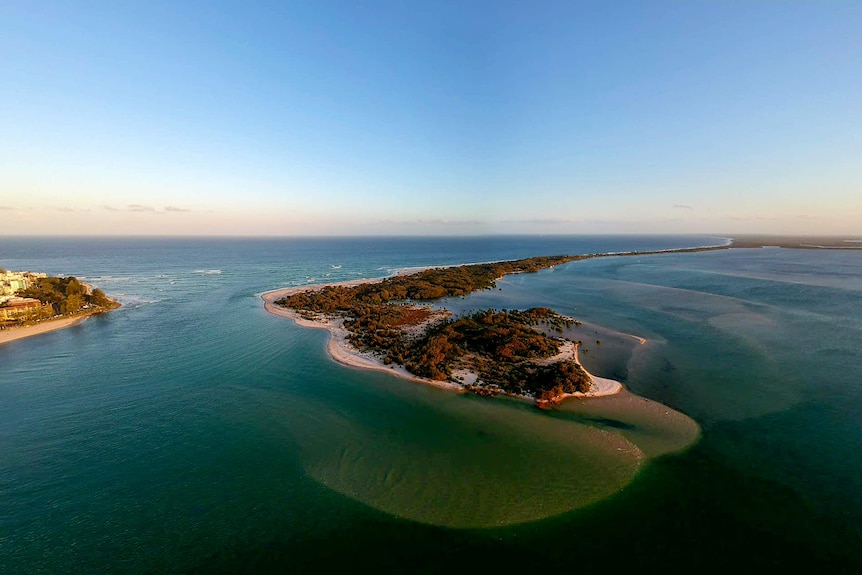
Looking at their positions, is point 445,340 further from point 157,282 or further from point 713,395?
point 157,282

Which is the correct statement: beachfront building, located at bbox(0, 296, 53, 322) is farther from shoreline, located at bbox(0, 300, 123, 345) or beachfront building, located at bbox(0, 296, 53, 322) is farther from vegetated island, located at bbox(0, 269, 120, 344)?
shoreline, located at bbox(0, 300, 123, 345)

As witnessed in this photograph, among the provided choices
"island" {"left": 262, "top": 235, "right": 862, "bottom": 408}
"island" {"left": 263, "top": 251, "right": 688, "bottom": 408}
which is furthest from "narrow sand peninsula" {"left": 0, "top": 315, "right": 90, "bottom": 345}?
"island" {"left": 263, "top": 251, "right": 688, "bottom": 408}

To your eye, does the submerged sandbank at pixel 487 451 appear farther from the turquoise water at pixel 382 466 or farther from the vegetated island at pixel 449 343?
the vegetated island at pixel 449 343

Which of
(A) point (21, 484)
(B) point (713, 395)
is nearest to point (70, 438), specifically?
(A) point (21, 484)

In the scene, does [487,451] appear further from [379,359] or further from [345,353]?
[345,353]

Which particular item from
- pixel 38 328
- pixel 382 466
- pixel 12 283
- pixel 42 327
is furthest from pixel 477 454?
pixel 12 283
